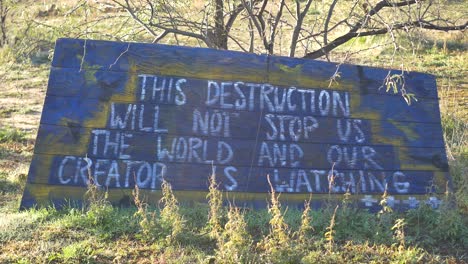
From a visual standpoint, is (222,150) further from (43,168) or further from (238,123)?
(43,168)

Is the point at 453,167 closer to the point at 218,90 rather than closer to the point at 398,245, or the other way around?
the point at 398,245

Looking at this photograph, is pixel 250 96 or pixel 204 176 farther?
pixel 250 96

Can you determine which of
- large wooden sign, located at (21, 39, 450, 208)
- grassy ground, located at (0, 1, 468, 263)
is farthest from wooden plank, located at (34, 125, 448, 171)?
grassy ground, located at (0, 1, 468, 263)

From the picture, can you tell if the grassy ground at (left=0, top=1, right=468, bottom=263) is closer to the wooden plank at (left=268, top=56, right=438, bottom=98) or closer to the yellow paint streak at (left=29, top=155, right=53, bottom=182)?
the yellow paint streak at (left=29, top=155, right=53, bottom=182)

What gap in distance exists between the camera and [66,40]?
18.9 ft

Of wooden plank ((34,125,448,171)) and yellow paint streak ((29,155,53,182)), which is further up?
wooden plank ((34,125,448,171))

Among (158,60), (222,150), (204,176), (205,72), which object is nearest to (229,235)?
(204,176)

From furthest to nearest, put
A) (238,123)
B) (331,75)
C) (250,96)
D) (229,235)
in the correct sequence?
1. (331,75)
2. (250,96)
3. (238,123)
4. (229,235)

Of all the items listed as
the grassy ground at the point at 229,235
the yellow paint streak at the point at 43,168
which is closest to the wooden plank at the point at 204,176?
the yellow paint streak at the point at 43,168

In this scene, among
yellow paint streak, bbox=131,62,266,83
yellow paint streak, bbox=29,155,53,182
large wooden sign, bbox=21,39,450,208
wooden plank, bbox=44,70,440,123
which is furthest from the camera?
yellow paint streak, bbox=131,62,266,83

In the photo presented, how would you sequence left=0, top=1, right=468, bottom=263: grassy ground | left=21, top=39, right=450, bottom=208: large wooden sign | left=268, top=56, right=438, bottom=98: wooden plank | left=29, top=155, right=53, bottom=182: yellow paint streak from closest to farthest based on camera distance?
left=0, top=1, right=468, bottom=263: grassy ground, left=29, top=155, right=53, bottom=182: yellow paint streak, left=21, top=39, right=450, bottom=208: large wooden sign, left=268, top=56, right=438, bottom=98: wooden plank

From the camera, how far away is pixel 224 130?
18.9 ft

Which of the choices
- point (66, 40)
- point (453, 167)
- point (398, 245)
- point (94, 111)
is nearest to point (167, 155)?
point (94, 111)

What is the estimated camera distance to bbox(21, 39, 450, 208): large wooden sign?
550 cm
